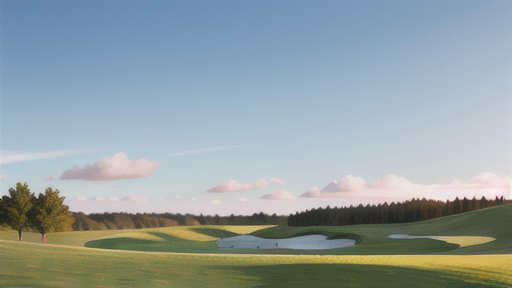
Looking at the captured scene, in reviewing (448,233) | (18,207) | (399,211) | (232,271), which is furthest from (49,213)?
(399,211)

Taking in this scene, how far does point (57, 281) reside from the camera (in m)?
16.3

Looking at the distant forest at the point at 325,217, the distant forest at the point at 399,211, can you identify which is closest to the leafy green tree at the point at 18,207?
the distant forest at the point at 325,217

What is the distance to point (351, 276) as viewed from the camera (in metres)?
18.7

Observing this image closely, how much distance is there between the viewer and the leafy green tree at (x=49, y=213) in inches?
1667

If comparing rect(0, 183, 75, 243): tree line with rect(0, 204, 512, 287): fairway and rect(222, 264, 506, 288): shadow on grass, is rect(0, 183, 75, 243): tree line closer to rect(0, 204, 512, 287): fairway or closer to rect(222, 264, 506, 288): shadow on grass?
rect(0, 204, 512, 287): fairway

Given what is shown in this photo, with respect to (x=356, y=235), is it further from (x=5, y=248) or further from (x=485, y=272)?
(x=5, y=248)

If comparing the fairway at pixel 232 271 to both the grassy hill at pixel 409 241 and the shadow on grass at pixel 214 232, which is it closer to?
the grassy hill at pixel 409 241

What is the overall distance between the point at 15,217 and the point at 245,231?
2120 inches

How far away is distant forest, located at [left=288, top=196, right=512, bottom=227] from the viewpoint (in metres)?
83.8

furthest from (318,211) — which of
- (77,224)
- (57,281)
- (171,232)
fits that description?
(57,281)

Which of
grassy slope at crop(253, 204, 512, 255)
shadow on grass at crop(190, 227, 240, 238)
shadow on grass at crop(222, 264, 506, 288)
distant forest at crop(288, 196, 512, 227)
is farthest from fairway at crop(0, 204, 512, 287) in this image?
distant forest at crop(288, 196, 512, 227)

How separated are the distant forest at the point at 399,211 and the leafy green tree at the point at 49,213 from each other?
66.4 meters

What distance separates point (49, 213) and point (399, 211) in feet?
228

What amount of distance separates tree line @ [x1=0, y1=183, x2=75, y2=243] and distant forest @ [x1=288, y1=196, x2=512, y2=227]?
6681 cm
